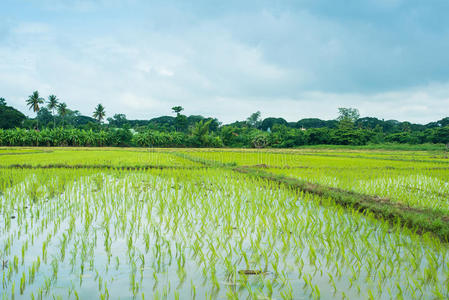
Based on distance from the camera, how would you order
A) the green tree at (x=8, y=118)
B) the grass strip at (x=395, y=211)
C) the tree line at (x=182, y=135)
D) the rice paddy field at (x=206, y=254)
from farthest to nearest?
the green tree at (x=8, y=118) < the tree line at (x=182, y=135) < the grass strip at (x=395, y=211) < the rice paddy field at (x=206, y=254)

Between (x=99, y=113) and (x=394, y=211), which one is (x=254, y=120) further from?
(x=394, y=211)

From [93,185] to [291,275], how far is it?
415 cm

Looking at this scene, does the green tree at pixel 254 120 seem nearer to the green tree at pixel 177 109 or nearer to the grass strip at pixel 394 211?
the green tree at pixel 177 109

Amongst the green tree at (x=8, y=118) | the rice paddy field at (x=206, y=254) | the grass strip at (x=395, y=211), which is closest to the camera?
A: the rice paddy field at (x=206, y=254)

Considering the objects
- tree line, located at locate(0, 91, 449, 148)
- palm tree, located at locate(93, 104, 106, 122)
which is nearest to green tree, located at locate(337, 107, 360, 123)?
tree line, located at locate(0, 91, 449, 148)

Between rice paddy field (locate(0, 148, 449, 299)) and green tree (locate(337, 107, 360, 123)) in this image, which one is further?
green tree (locate(337, 107, 360, 123))

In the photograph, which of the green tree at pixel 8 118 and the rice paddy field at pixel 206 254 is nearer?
A: the rice paddy field at pixel 206 254

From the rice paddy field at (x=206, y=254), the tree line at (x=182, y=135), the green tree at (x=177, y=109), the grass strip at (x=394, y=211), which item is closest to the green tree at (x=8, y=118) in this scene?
the tree line at (x=182, y=135)

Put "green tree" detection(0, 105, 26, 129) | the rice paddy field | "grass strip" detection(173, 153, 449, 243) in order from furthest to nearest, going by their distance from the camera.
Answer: "green tree" detection(0, 105, 26, 129) → "grass strip" detection(173, 153, 449, 243) → the rice paddy field

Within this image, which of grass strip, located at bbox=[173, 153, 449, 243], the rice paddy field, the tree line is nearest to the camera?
the rice paddy field

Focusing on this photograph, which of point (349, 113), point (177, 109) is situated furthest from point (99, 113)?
point (349, 113)

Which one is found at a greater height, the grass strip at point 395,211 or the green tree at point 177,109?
the green tree at point 177,109

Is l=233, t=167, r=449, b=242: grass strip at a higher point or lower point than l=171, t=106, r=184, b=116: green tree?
lower

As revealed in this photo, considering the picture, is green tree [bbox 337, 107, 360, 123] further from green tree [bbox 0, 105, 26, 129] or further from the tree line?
green tree [bbox 0, 105, 26, 129]
